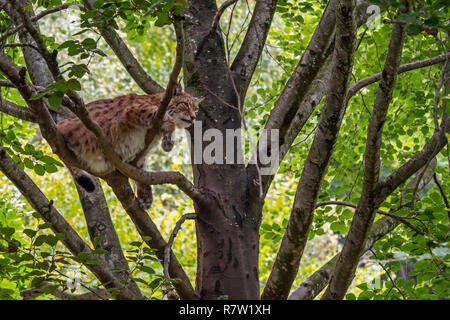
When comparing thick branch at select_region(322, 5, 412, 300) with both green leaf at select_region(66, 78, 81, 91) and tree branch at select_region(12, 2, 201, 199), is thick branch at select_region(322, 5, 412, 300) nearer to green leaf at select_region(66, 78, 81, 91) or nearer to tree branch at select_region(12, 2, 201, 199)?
tree branch at select_region(12, 2, 201, 199)

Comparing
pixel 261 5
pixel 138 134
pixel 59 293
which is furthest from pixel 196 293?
pixel 261 5

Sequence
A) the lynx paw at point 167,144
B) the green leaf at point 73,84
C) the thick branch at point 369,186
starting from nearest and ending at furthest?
the green leaf at point 73,84, the thick branch at point 369,186, the lynx paw at point 167,144

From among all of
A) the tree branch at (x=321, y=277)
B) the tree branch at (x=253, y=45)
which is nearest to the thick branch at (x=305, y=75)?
the tree branch at (x=253, y=45)

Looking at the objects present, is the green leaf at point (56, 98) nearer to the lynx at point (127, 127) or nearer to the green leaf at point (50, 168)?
the lynx at point (127, 127)

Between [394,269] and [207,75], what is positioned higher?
[207,75]

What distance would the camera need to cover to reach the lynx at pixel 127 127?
3.73 m

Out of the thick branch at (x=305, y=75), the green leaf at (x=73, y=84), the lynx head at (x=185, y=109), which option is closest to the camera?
the green leaf at (x=73, y=84)

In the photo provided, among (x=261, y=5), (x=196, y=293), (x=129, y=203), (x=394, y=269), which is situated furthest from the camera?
(x=261, y=5)

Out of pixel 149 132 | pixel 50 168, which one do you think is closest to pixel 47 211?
pixel 50 168

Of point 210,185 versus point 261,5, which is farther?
point 261,5

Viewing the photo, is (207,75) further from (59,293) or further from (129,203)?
(59,293)

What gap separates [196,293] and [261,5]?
217 cm

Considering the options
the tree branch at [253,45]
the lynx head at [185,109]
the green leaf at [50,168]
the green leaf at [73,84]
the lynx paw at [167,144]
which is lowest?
the green leaf at [73,84]
